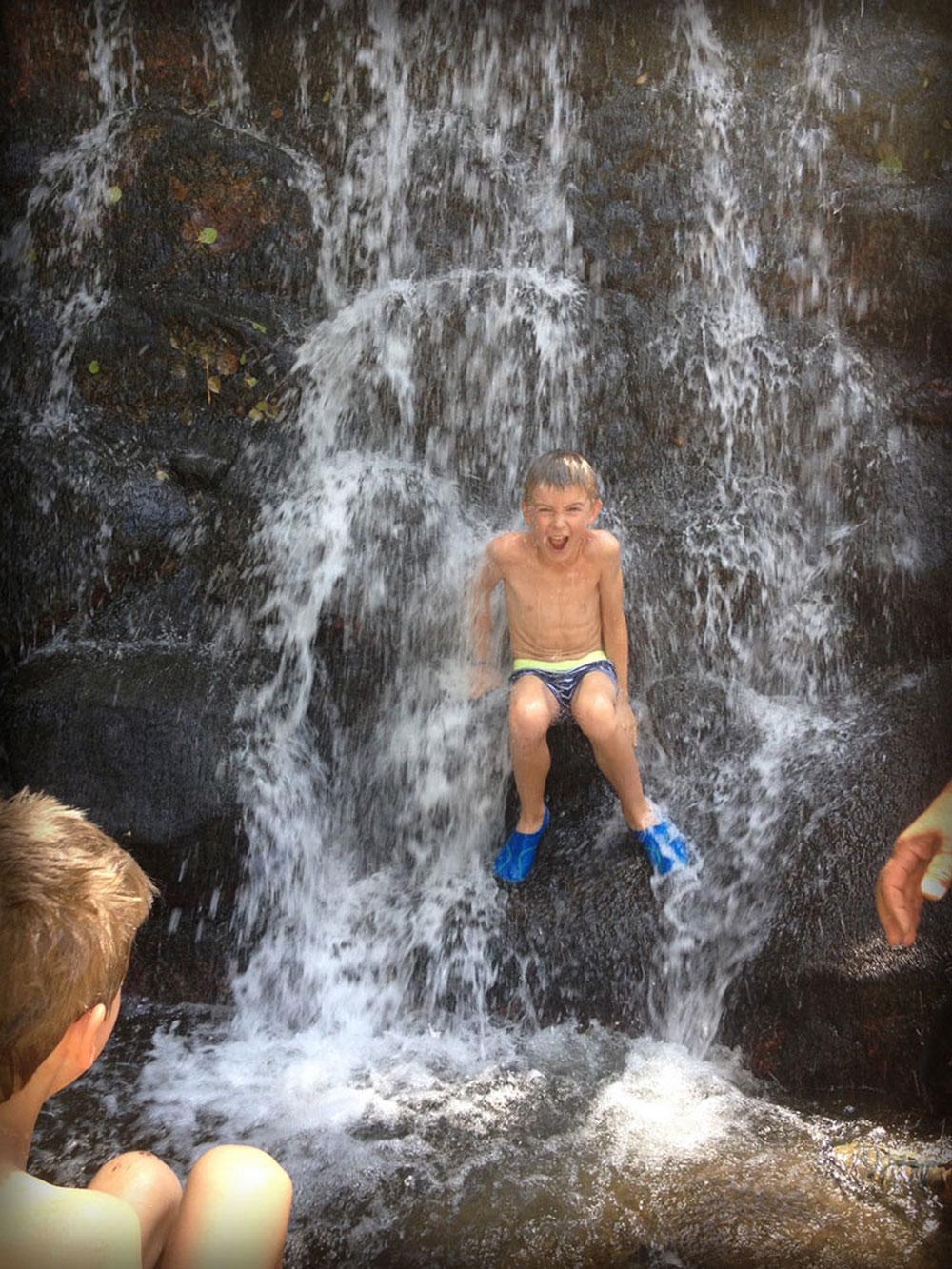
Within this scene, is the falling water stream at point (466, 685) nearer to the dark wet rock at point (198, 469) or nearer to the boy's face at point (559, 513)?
the dark wet rock at point (198, 469)

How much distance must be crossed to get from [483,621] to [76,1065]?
1.84 meters

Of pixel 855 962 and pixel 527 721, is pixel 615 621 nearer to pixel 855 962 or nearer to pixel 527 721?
pixel 527 721

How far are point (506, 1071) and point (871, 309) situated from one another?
7.91 feet

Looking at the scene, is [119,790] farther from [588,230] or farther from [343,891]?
[588,230]

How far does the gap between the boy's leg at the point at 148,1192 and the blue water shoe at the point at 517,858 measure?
146 centimetres

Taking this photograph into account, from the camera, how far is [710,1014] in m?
2.39

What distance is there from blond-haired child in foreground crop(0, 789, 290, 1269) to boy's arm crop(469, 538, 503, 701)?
167 cm

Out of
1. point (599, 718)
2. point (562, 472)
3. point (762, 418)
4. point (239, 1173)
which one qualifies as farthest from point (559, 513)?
point (239, 1173)

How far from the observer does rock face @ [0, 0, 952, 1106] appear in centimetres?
282

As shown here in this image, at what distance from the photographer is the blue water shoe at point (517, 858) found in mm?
2684

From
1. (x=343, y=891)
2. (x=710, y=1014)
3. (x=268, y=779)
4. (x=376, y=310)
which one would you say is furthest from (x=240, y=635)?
(x=710, y=1014)

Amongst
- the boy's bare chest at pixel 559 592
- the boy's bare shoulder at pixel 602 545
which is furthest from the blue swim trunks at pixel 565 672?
the boy's bare shoulder at pixel 602 545

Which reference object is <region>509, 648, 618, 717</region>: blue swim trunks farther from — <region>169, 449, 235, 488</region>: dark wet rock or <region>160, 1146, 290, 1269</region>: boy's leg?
<region>160, 1146, 290, 1269</region>: boy's leg

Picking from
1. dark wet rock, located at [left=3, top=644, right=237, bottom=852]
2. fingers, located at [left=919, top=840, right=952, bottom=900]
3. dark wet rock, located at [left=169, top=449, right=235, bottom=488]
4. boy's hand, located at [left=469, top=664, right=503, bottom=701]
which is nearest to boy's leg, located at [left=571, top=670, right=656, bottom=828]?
boy's hand, located at [left=469, top=664, right=503, bottom=701]
